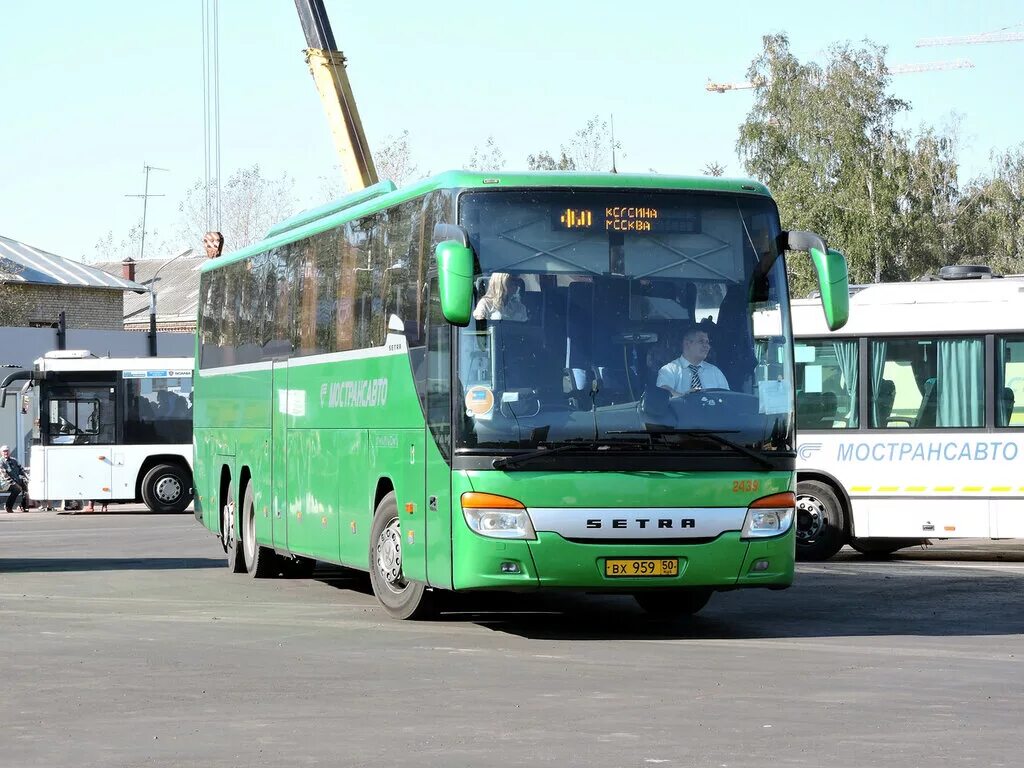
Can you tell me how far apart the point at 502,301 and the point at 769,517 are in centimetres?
246

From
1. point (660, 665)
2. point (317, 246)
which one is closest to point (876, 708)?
point (660, 665)

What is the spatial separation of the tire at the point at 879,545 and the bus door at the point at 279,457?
7.27 metres

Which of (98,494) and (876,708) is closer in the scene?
(876,708)

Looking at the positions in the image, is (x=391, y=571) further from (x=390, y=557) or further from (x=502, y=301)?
(x=502, y=301)

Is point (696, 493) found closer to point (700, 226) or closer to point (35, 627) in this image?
point (700, 226)

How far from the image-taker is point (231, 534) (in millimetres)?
19906

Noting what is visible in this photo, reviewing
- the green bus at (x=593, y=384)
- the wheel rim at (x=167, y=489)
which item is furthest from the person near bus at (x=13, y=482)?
the green bus at (x=593, y=384)

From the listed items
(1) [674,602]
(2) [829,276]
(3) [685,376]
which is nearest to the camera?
(3) [685,376]

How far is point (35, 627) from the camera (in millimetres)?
14102

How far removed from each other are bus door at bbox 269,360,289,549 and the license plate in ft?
18.6

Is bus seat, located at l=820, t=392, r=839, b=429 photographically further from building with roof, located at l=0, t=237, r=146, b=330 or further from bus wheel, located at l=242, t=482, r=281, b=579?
building with roof, located at l=0, t=237, r=146, b=330

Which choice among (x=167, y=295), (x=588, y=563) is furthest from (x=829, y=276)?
(x=167, y=295)

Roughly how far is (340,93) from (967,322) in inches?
568

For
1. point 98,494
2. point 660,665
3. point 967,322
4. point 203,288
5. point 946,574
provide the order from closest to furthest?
point 660,665 < point 946,574 < point 967,322 < point 203,288 < point 98,494
